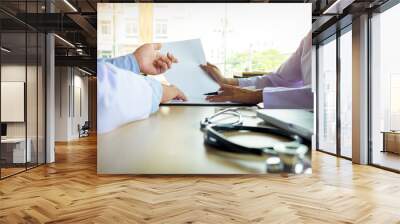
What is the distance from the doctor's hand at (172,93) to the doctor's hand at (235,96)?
42 cm

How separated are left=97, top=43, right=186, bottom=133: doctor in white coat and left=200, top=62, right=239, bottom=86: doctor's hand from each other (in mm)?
603

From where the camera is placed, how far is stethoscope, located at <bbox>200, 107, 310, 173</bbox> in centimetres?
585

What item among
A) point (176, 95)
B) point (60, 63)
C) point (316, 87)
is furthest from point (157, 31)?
point (60, 63)

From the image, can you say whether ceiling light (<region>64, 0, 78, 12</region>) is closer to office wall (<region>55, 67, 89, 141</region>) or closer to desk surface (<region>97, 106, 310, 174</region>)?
desk surface (<region>97, 106, 310, 174</region>)

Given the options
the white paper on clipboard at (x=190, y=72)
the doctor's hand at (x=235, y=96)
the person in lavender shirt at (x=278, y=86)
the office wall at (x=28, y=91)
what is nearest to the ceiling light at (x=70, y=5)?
the office wall at (x=28, y=91)

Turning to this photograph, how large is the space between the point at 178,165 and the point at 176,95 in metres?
1.10

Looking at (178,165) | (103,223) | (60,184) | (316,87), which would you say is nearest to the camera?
(103,223)

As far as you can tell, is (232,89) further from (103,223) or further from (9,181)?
(9,181)

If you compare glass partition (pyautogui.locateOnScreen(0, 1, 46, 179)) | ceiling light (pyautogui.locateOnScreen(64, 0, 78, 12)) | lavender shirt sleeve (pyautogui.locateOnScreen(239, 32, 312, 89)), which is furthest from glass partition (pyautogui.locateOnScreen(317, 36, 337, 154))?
glass partition (pyautogui.locateOnScreen(0, 1, 46, 179))

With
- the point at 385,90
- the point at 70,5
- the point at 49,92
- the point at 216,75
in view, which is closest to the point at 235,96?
the point at 216,75

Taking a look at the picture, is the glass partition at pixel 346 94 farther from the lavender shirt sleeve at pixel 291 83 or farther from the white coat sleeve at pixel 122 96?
the white coat sleeve at pixel 122 96

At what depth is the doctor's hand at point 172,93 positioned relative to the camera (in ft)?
19.5

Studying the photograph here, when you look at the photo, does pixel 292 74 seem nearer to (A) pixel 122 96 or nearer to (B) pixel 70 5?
(A) pixel 122 96

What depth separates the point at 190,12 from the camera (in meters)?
6.05
